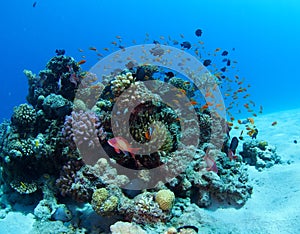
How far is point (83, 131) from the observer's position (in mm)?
4898

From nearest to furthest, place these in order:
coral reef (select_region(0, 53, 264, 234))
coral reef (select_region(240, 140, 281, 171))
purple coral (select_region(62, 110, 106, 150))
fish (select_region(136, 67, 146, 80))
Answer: coral reef (select_region(0, 53, 264, 234))
purple coral (select_region(62, 110, 106, 150))
fish (select_region(136, 67, 146, 80))
coral reef (select_region(240, 140, 281, 171))

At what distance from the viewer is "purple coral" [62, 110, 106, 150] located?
489 cm

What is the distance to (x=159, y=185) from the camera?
4.55 m

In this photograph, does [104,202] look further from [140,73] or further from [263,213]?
[140,73]

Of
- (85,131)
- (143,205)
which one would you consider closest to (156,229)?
(143,205)

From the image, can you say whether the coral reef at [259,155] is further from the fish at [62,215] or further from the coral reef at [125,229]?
the fish at [62,215]

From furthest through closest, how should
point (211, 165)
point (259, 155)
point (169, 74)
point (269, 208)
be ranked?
point (259, 155), point (169, 74), point (211, 165), point (269, 208)

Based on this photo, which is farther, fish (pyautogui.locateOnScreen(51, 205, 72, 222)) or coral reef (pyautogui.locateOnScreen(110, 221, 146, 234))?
fish (pyautogui.locateOnScreen(51, 205, 72, 222))

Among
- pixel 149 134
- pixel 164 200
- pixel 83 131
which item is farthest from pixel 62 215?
pixel 149 134

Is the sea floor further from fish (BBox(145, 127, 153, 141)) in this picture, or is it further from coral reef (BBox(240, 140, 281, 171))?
fish (BBox(145, 127, 153, 141))

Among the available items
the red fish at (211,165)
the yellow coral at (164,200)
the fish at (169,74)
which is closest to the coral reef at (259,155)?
the red fish at (211,165)

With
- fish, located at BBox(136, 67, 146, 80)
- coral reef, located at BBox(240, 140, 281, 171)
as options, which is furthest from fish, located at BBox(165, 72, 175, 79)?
coral reef, located at BBox(240, 140, 281, 171)

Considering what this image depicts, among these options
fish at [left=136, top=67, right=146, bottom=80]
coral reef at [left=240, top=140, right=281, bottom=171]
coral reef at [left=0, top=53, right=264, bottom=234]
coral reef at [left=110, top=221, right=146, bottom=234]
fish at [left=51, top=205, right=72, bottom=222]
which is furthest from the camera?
coral reef at [left=240, top=140, right=281, bottom=171]

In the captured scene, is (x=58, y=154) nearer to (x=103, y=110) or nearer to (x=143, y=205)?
(x=103, y=110)
